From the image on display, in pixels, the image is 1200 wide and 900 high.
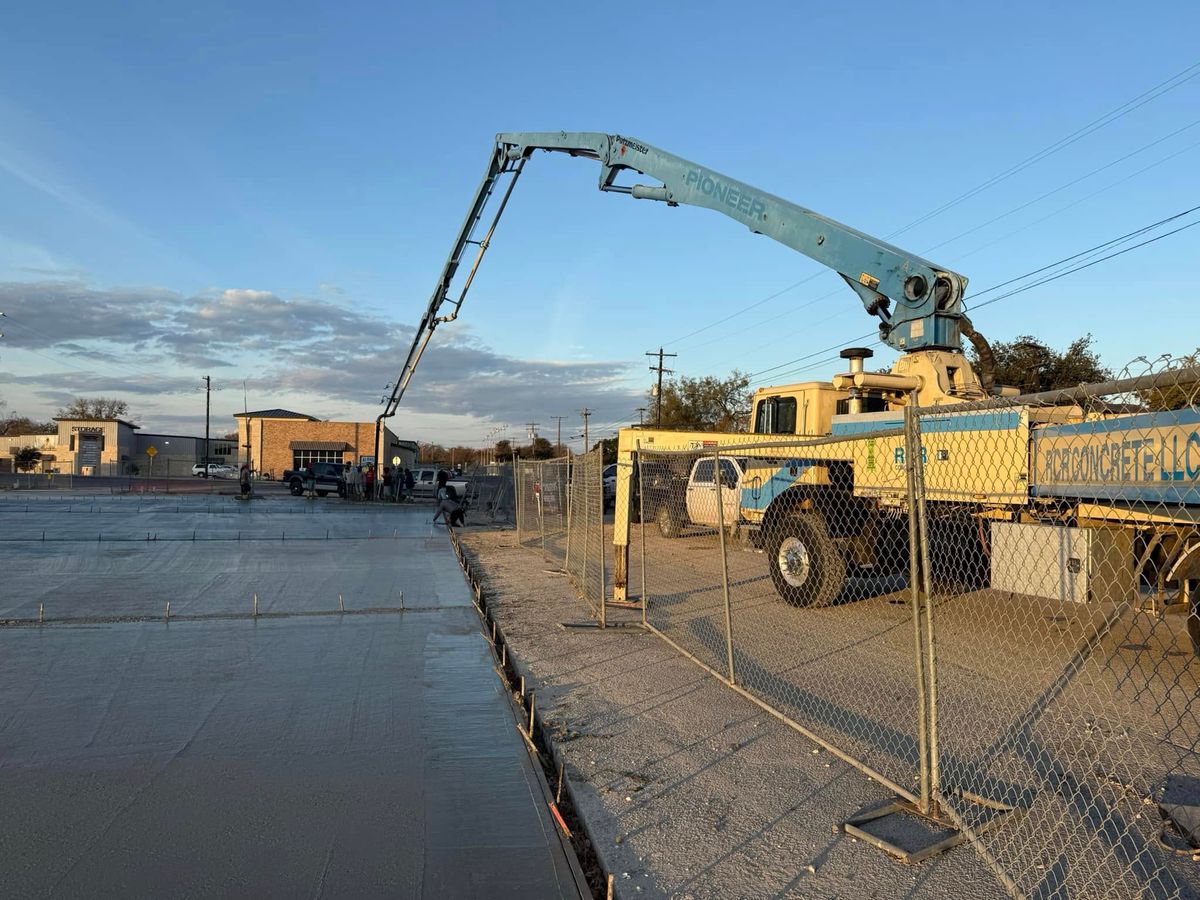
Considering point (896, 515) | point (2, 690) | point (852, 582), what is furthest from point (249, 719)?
point (852, 582)

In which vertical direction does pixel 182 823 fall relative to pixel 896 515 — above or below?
below

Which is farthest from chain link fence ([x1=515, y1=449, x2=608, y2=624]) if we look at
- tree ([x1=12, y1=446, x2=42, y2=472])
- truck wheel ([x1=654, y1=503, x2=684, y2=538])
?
tree ([x1=12, y1=446, x2=42, y2=472])

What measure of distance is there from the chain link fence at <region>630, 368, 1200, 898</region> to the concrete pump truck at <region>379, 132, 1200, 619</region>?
0.12 feet

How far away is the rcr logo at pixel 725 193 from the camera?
13.1 meters

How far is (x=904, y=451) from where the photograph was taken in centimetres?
830

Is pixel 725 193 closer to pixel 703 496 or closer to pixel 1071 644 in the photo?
pixel 703 496

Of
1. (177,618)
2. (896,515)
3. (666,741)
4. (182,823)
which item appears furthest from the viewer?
(896,515)

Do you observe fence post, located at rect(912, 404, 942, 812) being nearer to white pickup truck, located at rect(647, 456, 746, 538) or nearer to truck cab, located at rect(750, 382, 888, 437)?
truck cab, located at rect(750, 382, 888, 437)

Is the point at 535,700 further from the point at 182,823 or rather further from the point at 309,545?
the point at 309,545

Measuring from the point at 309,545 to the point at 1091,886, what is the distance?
53.3ft

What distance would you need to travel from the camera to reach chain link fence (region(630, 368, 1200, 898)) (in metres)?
4.25

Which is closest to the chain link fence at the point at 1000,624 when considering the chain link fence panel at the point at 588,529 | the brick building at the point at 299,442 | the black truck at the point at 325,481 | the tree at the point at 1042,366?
the chain link fence panel at the point at 588,529

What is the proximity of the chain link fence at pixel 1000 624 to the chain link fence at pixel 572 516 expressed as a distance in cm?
90

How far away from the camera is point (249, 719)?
5836 mm
